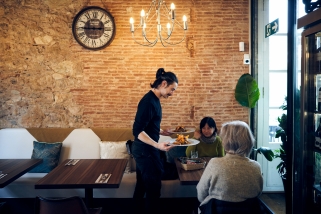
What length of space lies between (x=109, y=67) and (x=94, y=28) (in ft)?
2.26

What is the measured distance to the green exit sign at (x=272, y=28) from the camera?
3848mm

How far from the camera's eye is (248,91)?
170 inches

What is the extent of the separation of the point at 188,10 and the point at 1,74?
3.33 m

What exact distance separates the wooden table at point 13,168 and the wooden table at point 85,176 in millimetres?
327

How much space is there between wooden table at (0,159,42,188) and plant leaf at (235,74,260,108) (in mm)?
3060

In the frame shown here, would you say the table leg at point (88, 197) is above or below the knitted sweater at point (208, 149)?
below

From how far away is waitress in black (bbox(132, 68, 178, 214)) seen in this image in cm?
270

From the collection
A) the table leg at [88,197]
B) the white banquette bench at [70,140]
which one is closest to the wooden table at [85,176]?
the table leg at [88,197]

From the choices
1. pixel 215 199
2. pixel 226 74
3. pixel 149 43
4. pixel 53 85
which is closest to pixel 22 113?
pixel 53 85

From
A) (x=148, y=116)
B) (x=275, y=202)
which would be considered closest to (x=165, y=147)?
(x=148, y=116)

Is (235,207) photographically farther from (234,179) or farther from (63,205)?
(63,205)

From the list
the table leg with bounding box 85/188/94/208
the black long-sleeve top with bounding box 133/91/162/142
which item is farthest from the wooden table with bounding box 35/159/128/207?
the black long-sleeve top with bounding box 133/91/162/142

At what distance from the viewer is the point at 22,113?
473 cm

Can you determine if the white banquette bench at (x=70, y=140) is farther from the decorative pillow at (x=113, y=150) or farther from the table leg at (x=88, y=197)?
the table leg at (x=88, y=197)
